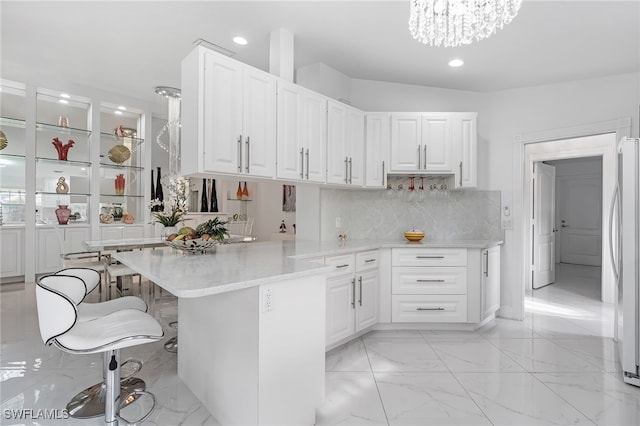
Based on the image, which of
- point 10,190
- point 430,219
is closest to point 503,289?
point 430,219

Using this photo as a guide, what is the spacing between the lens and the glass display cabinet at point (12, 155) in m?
4.80

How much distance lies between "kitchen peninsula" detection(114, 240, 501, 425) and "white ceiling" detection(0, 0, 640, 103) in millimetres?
2082

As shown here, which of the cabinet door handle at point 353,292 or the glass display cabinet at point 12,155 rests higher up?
the glass display cabinet at point 12,155

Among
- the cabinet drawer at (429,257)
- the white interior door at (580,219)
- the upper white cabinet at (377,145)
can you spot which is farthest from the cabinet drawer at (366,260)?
the white interior door at (580,219)

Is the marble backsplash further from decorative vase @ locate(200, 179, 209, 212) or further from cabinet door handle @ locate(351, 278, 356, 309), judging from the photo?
decorative vase @ locate(200, 179, 209, 212)

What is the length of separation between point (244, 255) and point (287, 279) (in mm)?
827

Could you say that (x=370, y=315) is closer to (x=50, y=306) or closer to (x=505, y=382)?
(x=505, y=382)

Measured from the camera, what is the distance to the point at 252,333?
1672 millimetres

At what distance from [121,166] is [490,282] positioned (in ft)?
19.7

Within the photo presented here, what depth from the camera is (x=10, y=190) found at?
4840 mm

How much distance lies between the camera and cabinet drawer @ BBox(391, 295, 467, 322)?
136 inches

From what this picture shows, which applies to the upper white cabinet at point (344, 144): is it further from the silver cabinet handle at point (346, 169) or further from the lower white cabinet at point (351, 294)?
the lower white cabinet at point (351, 294)

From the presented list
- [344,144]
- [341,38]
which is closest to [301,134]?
[344,144]

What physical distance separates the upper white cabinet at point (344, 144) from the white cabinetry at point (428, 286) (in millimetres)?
952
